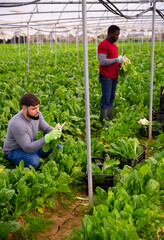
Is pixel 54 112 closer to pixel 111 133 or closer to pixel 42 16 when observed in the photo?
pixel 111 133

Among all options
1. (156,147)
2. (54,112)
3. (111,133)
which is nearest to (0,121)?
(54,112)

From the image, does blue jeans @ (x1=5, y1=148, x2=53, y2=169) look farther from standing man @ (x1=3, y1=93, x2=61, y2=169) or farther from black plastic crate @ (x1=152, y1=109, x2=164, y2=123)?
black plastic crate @ (x1=152, y1=109, x2=164, y2=123)

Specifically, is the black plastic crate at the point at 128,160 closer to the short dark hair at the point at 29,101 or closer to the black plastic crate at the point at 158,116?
the short dark hair at the point at 29,101

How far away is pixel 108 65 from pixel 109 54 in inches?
8.8

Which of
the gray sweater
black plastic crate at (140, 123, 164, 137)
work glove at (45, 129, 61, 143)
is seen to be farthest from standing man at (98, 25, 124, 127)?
work glove at (45, 129, 61, 143)

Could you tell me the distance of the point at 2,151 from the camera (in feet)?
Answer: 13.9

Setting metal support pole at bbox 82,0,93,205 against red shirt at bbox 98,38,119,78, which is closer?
metal support pole at bbox 82,0,93,205

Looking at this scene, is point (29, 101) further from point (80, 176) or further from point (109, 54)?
point (109, 54)

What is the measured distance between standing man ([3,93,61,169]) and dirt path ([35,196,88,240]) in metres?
0.77

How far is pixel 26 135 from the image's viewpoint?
3.88 meters

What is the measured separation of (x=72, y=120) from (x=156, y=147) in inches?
71.4

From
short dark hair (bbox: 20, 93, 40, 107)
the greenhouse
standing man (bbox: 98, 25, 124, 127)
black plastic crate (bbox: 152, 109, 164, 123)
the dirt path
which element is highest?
standing man (bbox: 98, 25, 124, 127)

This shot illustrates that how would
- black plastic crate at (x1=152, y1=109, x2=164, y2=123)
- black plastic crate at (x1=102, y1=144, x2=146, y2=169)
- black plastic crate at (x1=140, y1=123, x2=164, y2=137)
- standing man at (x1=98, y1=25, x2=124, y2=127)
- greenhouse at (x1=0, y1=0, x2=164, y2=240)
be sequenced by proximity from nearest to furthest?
greenhouse at (x1=0, y1=0, x2=164, y2=240) < black plastic crate at (x1=102, y1=144, x2=146, y2=169) < standing man at (x1=98, y1=25, x2=124, y2=127) < black plastic crate at (x1=140, y1=123, x2=164, y2=137) < black plastic crate at (x1=152, y1=109, x2=164, y2=123)

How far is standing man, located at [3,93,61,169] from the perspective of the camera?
149 inches
